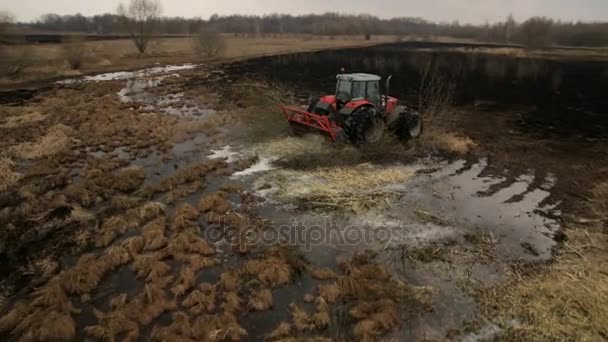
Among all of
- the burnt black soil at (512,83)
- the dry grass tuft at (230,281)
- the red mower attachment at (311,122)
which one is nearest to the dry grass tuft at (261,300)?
the dry grass tuft at (230,281)

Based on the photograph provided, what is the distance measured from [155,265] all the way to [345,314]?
11.6 ft

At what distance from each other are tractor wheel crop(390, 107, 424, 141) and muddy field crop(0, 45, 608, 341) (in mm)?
482

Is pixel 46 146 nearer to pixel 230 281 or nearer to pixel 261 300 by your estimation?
pixel 230 281

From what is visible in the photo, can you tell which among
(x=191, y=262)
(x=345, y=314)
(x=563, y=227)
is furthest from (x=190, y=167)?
(x=563, y=227)

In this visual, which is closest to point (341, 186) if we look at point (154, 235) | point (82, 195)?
point (154, 235)

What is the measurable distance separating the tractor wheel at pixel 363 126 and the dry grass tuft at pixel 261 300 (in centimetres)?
723

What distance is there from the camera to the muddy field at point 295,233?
6059 millimetres

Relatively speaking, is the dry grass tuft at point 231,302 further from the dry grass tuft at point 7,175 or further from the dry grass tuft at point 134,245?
the dry grass tuft at point 7,175

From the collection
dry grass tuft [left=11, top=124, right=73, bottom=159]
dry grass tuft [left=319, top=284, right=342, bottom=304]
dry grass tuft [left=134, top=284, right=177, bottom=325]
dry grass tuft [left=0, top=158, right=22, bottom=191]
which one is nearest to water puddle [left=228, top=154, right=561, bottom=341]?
dry grass tuft [left=319, top=284, right=342, bottom=304]

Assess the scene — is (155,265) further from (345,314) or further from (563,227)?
(563,227)

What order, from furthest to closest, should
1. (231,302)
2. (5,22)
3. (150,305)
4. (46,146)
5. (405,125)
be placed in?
(5,22) → (405,125) → (46,146) → (231,302) → (150,305)

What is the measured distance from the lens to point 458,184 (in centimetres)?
1123

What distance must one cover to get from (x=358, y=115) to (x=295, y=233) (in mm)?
5476

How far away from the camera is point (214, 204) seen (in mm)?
9742
